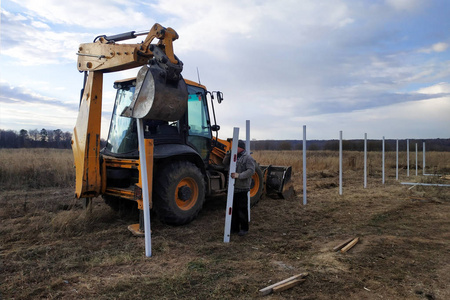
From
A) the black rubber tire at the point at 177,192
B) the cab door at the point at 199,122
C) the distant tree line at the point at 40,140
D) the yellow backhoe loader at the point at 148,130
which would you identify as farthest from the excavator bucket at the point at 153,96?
the distant tree line at the point at 40,140

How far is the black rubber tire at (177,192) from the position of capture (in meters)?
5.68

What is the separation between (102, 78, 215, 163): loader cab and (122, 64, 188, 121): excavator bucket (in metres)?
1.63

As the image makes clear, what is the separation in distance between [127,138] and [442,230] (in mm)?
6050

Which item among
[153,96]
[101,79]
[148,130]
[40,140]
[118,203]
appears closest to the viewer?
[153,96]

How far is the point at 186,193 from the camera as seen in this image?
6.00m

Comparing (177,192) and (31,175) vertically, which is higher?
(177,192)

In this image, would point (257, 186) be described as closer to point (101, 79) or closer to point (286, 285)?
point (101, 79)

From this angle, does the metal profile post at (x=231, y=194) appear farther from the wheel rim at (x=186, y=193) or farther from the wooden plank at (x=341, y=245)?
the wooden plank at (x=341, y=245)

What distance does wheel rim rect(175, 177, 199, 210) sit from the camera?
595 centimetres

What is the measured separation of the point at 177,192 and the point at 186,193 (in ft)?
0.55

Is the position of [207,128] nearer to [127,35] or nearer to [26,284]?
[127,35]

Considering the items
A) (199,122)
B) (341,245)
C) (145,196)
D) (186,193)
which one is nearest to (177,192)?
(186,193)

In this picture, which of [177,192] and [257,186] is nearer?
[177,192]

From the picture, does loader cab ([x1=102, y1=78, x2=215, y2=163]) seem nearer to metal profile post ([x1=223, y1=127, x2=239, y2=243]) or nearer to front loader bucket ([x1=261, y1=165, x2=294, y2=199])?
A: metal profile post ([x1=223, y1=127, x2=239, y2=243])
